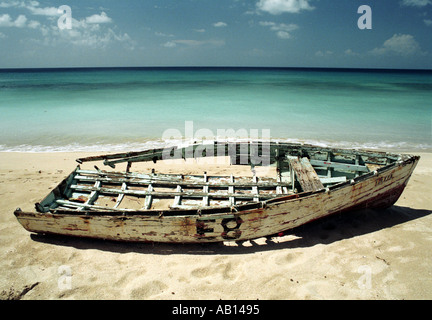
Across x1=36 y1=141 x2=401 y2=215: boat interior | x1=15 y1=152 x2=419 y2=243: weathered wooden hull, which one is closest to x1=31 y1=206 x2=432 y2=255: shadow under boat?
x1=15 y1=152 x2=419 y2=243: weathered wooden hull

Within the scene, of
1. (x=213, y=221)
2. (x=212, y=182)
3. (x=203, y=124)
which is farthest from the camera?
(x=203, y=124)

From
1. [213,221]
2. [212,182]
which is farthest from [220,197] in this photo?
[213,221]

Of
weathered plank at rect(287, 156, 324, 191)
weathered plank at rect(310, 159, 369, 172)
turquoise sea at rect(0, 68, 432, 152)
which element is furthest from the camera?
turquoise sea at rect(0, 68, 432, 152)

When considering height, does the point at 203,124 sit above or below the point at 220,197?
above

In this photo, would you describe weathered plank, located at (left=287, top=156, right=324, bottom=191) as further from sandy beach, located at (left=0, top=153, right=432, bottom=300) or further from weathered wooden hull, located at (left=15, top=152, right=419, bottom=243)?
sandy beach, located at (left=0, top=153, right=432, bottom=300)

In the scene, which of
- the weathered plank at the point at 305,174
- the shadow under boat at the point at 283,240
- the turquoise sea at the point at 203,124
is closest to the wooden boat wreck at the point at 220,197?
the weathered plank at the point at 305,174

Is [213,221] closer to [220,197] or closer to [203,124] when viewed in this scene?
[220,197]

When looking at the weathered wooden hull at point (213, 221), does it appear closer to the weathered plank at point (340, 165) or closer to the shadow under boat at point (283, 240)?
the shadow under boat at point (283, 240)

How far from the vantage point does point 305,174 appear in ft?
15.9

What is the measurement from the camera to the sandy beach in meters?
3.40

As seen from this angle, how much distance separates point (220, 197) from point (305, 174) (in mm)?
1617

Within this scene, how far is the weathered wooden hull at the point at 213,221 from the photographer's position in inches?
151

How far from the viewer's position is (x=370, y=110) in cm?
1923

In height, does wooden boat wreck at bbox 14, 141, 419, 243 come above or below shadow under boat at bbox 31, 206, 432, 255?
above
